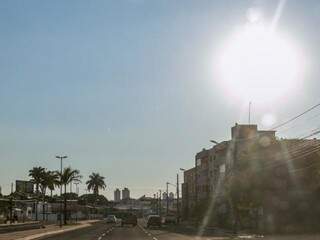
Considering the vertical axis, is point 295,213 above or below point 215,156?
below

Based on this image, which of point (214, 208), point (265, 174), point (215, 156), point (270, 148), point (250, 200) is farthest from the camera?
point (215, 156)

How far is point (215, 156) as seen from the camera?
115 metres

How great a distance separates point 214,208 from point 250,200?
1437 inches

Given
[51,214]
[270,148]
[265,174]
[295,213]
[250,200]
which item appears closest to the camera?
[250,200]

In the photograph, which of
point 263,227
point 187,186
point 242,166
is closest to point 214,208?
point 242,166

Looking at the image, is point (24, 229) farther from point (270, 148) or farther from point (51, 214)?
point (51, 214)

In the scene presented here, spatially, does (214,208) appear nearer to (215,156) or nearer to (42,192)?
(215,156)

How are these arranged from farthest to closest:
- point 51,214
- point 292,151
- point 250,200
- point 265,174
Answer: point 51,214 < point 292,151 < point 265,174 < point 250,200

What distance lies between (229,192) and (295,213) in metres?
9.44

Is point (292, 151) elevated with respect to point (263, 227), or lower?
elevated

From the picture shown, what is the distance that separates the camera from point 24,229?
212 ft

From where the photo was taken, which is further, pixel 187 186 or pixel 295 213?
pixel 187 186

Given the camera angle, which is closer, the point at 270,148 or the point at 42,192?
the point at 270,148

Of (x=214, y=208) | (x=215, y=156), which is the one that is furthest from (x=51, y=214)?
(x=214, y=208)
